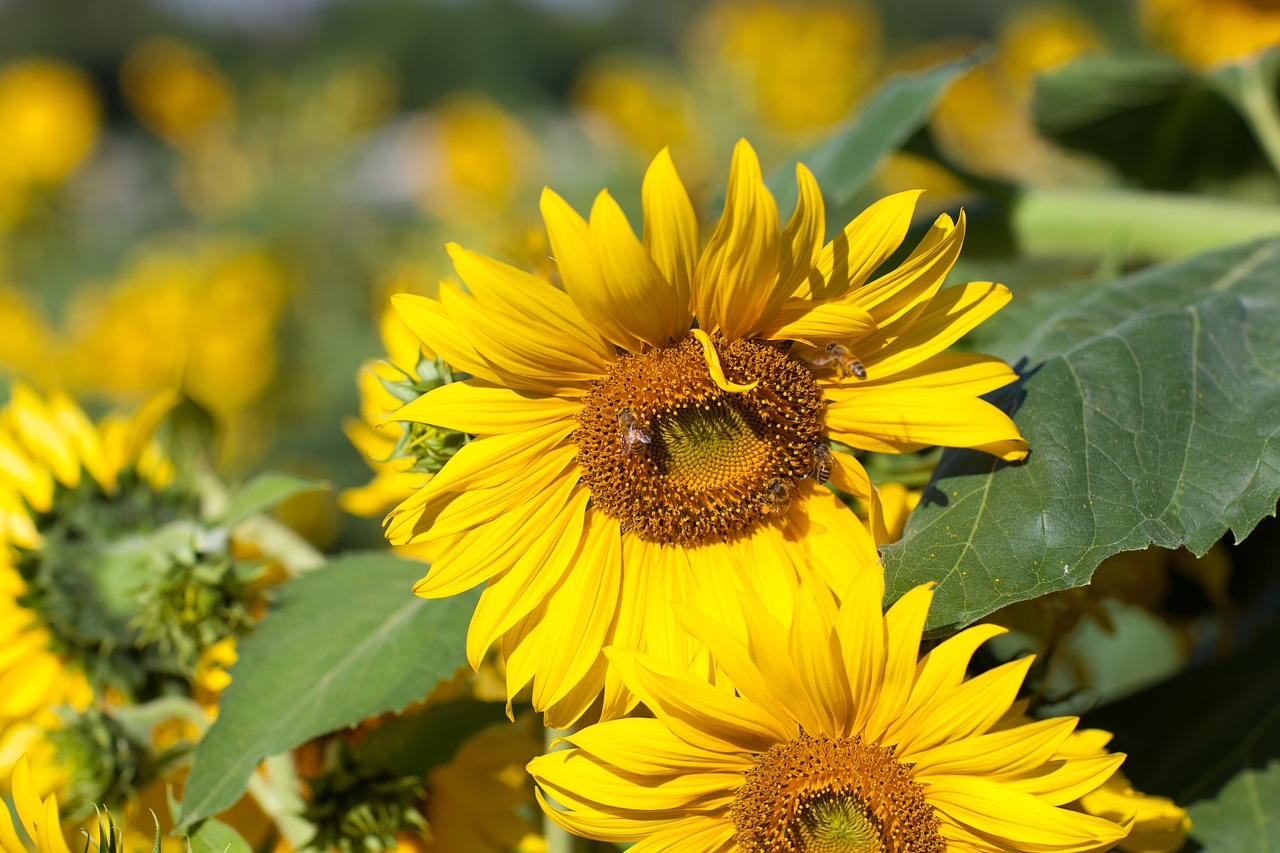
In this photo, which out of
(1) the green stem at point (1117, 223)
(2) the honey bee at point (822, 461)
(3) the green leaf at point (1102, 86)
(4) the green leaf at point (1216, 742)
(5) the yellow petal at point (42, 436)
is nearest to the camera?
(2) the honey bee at point (822, 461)

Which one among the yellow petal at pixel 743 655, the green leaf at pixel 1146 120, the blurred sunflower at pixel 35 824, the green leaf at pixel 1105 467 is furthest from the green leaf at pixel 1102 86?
the blurred sunflower at pixel 35 824

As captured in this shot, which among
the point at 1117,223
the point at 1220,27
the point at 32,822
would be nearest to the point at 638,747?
the point at 32,822

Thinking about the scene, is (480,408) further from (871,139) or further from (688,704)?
(871,139)

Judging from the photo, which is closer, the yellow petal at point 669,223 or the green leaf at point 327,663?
the yellow petal at point 669,223

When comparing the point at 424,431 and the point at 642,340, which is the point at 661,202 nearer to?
the point at 642,340

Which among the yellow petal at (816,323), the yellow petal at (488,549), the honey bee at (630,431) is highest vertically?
the yellow petal at (816,323)

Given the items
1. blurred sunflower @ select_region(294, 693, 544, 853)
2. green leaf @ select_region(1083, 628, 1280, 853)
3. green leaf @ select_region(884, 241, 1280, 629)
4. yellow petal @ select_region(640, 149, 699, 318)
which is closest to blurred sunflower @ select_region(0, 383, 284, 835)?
blurred sunflower @ select_region(294, 693, 544, 853)

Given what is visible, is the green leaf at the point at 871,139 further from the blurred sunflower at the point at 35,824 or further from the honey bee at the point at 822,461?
the blurred sunflower at the point at 35,824
